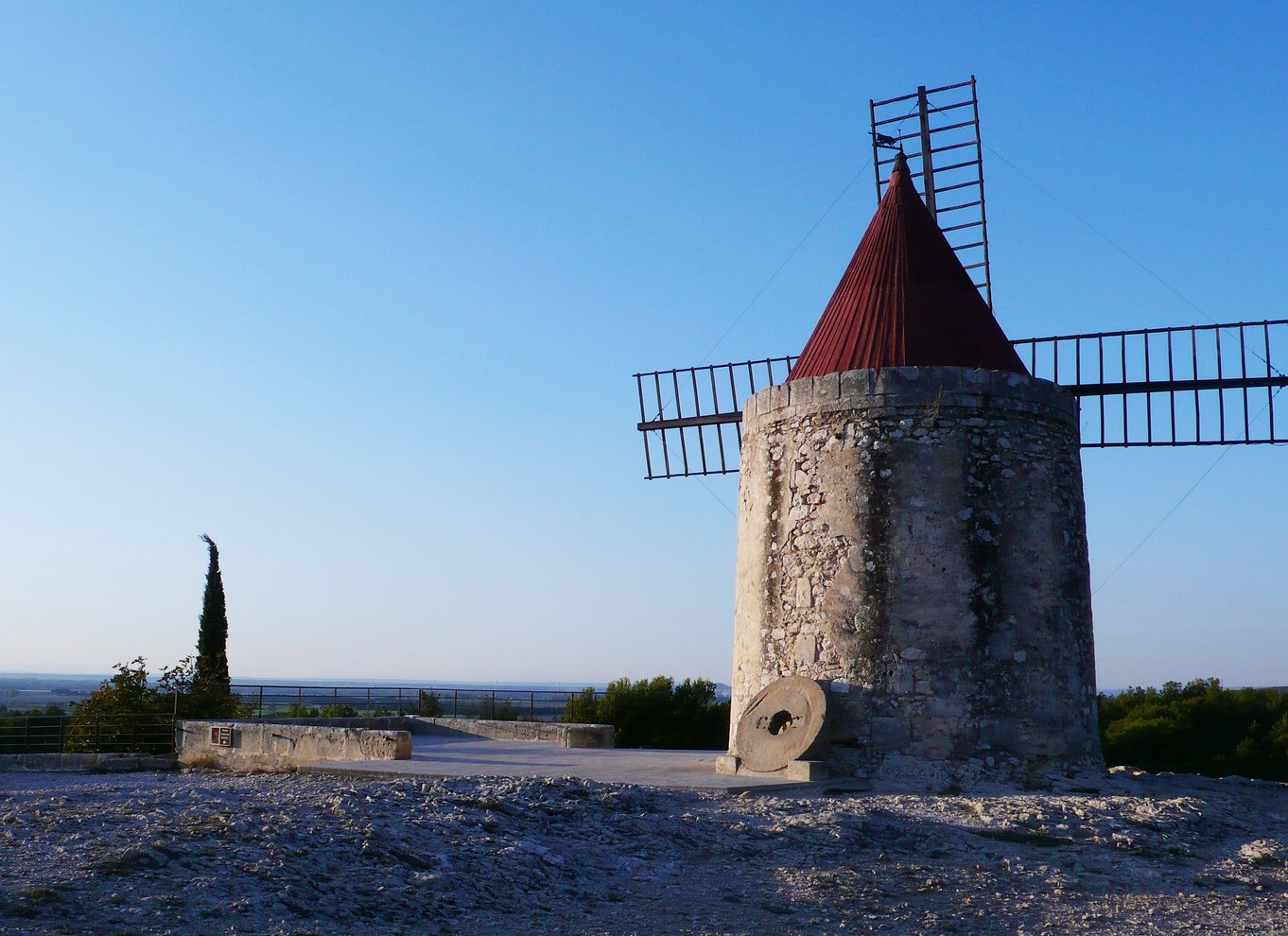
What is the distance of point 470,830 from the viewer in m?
6.55

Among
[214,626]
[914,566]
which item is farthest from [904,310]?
[214,626]

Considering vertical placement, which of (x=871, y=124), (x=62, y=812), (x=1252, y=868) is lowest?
(x=1252, y=868)

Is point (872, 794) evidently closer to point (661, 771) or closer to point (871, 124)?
point (661, 771)

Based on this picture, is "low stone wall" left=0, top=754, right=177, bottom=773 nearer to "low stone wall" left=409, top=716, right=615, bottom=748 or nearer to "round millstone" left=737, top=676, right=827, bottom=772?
A: "low stone wall" left=409, top=716, right=615, bottom=748

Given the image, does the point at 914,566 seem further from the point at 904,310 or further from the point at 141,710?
the point at 141,710

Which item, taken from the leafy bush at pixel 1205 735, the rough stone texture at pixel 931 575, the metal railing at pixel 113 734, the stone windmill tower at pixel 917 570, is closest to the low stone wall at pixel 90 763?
the metal railing at pixel 113 734

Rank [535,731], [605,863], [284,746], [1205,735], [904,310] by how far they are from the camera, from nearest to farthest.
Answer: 1. [605,863]
2. [904,310]
3. [284,746]
4. [535,731]
5. [1205,735]

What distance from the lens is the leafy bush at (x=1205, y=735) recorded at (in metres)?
16.4

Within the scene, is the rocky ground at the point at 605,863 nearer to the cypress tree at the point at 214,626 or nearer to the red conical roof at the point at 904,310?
the red conical roof at the point at 904,310

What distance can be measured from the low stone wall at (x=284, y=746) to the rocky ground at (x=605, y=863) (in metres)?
2.59

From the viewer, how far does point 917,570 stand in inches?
399

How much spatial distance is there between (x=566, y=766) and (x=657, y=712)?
9.65 m

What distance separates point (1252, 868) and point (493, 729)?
1013 cm

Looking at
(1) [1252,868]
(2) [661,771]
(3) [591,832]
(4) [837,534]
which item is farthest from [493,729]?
(1) [1252,868]
